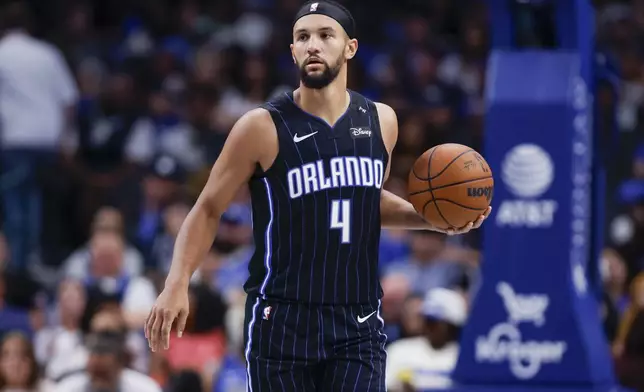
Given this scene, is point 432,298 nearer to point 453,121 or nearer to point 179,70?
point 453,121

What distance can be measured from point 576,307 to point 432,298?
1762mm

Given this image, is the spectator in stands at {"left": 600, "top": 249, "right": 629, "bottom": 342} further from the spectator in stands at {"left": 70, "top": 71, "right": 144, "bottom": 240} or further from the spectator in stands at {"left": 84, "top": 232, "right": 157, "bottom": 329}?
the spectator in stands at {"left": 70, "top": 71, "right": 144, "bottom": 240}

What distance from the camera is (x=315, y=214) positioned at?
5.67 metres

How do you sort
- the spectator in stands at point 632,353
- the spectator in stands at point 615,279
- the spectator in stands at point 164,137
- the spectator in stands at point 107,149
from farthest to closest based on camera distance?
the spectator in stands at point 164,137, the spectator in stands at point 107,149, the spectator in stands at point 615,279, the spectator in stands at point 632,353

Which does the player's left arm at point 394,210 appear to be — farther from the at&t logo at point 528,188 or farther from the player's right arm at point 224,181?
the at&t logo at point 528,188

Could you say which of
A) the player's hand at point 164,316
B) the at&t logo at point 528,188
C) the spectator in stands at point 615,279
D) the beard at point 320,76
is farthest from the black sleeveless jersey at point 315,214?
the spectator in stands at point 615,279

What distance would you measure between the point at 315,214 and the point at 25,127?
26.1ft

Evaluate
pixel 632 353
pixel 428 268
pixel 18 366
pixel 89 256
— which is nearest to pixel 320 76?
pixel 18 366

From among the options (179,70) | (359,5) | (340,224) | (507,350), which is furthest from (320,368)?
(359,5)

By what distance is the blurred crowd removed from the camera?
10.1m

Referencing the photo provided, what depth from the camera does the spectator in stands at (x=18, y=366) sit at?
9.69 meters

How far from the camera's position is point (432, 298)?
1014 centimetres

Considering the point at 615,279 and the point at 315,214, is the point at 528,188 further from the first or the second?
the point at 615,279

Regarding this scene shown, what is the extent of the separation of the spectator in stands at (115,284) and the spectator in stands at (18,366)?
3.15ft
